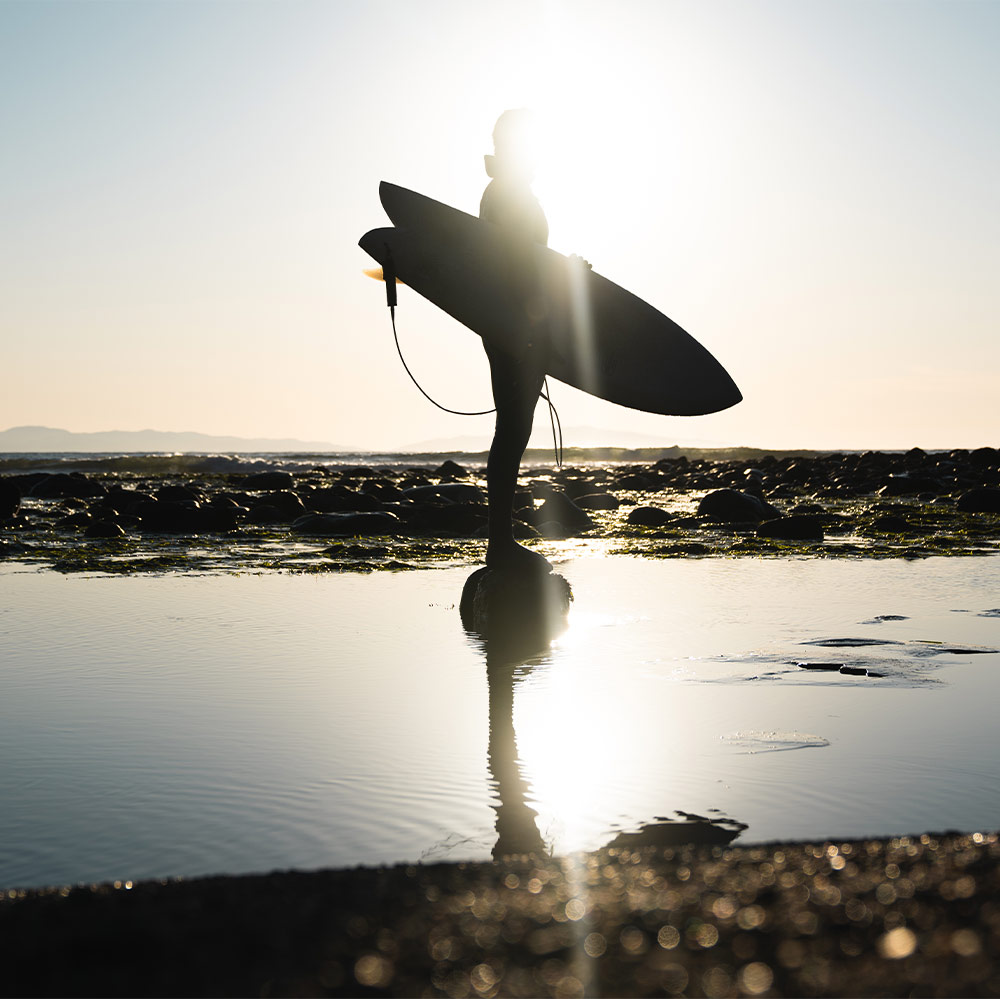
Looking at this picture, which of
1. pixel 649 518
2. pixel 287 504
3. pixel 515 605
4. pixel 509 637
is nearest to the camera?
pixel 509 637

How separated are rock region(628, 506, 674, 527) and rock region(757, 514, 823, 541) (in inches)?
107

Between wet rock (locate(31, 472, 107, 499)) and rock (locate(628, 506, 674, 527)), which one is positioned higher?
rock (locate(628, 506, 674, 527))

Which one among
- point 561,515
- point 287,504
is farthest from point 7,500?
point 561,515

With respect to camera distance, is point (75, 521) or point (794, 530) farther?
point (75, 521)

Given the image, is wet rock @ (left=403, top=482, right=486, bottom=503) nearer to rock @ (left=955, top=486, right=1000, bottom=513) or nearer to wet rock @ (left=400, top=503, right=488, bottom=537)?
wet rock @ (left=400, top=503, right=488, bottom=537)

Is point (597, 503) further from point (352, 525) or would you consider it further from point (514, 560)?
point (514, 560)

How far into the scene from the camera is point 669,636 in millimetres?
6246

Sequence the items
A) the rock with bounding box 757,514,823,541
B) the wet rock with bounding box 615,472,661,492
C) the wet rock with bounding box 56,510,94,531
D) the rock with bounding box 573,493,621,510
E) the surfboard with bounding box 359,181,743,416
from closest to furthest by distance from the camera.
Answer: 1. the surfboard with bounding box 359,181,743,416
2. the rock with bounding box 757,514,823,541
3. the wet rock with bounding box 56,510,94,531
4. the rock with bounding box 573,493,621,510
5. the wet rock with bounding box 615,472,661,492

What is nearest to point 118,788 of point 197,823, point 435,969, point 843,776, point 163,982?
A: point 197,823

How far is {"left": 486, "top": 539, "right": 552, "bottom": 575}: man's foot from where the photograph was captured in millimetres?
7062

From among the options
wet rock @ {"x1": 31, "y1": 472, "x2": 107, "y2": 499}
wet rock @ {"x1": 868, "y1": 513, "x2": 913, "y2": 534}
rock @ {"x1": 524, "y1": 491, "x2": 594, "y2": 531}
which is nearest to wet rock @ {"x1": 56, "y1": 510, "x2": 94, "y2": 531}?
rock @ {"x1": 524, "y1": 491, "x2": 594, "y2": 531}

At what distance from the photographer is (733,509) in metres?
16.2

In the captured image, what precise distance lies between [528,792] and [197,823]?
1044mm

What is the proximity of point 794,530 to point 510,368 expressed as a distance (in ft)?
24.6
